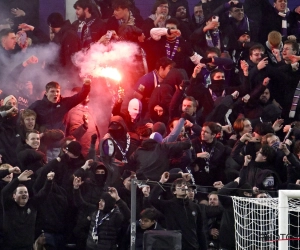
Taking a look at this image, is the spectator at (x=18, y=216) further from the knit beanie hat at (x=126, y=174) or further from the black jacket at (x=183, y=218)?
the black jacket at (x=183, y=218)

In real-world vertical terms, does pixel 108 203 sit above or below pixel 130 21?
below

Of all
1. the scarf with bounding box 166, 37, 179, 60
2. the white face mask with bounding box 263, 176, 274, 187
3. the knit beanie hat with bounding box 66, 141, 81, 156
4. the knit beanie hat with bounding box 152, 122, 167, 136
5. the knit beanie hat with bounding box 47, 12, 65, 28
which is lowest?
the white face mask with bounding box 263, 176, 274, 187

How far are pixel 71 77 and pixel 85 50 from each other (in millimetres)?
465

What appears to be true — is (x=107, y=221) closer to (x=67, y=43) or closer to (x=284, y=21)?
(x=67, y=43)

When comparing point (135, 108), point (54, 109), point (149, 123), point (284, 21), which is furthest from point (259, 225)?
point (284, 21)

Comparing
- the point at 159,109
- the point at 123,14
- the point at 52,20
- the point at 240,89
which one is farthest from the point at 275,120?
the point at 52,20

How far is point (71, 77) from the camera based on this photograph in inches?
566

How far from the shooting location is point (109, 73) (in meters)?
14.1

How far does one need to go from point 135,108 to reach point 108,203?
1.78 meters

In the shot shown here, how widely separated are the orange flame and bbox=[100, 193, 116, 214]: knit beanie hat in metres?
2.30

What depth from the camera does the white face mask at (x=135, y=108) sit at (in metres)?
13.5

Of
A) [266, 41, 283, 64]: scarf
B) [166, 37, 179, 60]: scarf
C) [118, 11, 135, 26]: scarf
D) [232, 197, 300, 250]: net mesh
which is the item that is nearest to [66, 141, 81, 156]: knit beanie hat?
[232, 197, 300, 250]: net mesh

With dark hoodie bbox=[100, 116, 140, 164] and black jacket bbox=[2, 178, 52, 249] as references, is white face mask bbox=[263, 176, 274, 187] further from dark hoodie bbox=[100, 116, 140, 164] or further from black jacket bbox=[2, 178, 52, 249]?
black jacket bbox=[2, 178, 52, 249]

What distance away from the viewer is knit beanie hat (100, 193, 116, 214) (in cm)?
1229
